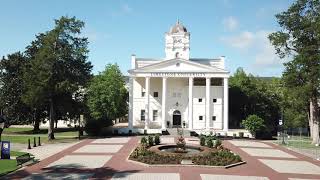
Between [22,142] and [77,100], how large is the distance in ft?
37.3

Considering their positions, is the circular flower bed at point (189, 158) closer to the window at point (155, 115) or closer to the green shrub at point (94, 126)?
the green shrub at point (94, 126)

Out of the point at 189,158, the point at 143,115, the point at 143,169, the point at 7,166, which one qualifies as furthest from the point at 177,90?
the point at 7,166

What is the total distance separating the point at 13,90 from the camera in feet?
195

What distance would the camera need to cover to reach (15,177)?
2467 cm

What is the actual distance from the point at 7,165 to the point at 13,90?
32924 mm

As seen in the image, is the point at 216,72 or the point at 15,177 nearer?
the point at 15,177

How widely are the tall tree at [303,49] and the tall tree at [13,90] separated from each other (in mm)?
35011

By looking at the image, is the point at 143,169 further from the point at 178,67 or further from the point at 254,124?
the point at 178,67

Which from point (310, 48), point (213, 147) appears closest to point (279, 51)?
point (310, 48)

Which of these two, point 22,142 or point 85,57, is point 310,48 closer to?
point 85,57

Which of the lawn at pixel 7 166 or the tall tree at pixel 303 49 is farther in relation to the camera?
the tall tree at pixel 303 49

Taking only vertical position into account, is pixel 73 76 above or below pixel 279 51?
below

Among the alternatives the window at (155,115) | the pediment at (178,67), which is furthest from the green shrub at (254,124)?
the window at (155,115)

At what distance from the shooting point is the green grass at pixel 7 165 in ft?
87.9
